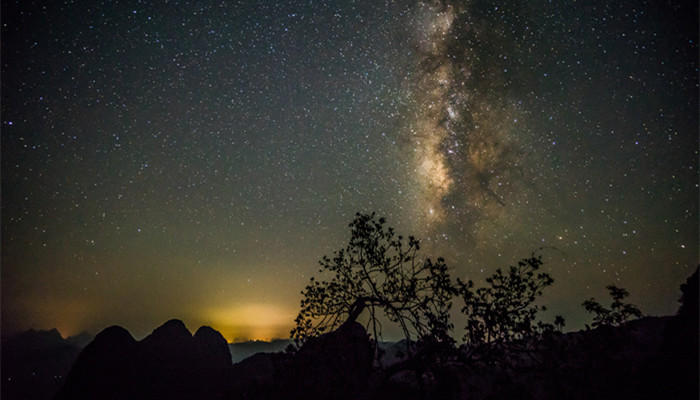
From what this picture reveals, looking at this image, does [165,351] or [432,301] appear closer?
[432,301]

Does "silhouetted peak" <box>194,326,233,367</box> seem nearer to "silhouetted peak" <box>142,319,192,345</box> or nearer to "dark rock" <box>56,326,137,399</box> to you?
"silhouetted peak" <box>142,319,192,345</box>

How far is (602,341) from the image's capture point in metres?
7.71

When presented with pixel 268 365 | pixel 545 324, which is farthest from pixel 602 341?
pixel 268 365

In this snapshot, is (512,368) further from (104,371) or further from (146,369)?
(146,369)

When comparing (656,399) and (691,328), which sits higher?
(691,328)

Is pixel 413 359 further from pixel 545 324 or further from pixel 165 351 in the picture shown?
pixel 165 351

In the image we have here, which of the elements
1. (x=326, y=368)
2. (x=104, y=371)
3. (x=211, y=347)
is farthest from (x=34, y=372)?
(x=326, y=368)


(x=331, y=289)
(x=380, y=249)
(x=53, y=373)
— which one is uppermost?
(x=380, y=249)

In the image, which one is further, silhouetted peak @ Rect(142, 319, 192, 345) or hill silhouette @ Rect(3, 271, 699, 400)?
silhouetted peak @ Rect(142, 319, 192, 345)

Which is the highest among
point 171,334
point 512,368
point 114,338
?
point 114,338

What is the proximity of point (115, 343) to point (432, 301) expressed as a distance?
69172 mm

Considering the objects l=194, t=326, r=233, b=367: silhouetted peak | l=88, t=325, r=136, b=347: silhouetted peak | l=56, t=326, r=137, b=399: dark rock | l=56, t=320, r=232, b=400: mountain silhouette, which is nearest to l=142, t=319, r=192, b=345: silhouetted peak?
l=56, t=320, r=232, b=400: mountain silhouette

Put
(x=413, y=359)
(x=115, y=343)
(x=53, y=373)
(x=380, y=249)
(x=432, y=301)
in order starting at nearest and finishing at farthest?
(x=413, y=359) → (x=432, y=301) → (x=380, y=249) → (x=115, y=343) → (x=53, y=373)

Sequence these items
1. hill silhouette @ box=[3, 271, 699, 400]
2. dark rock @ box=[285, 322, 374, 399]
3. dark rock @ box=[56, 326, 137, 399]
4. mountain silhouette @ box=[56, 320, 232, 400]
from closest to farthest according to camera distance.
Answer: hill silhouette @ box=[3, 271, 699, 400] → dark rock @ box=[285, 322, 374, 399] → dark rock @ box=[56, 326, 137, 399] → mountain silhouette @ box=[56, 320, 232, 400]
